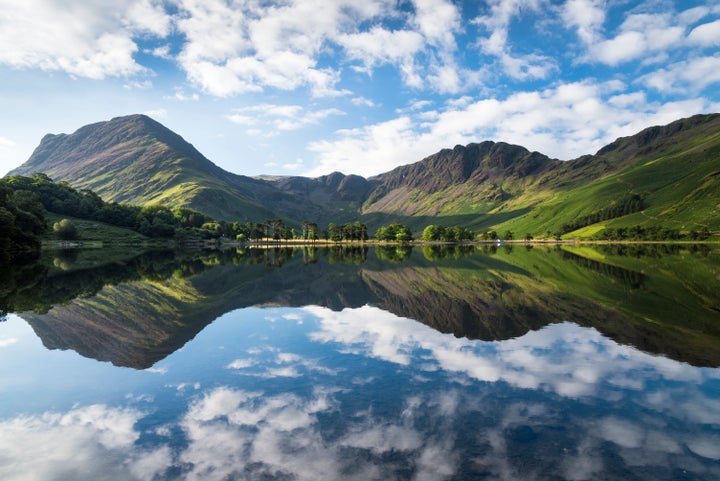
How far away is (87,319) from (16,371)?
34.8 feet

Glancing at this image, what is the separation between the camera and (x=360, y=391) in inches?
650

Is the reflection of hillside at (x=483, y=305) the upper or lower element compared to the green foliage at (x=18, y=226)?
lower

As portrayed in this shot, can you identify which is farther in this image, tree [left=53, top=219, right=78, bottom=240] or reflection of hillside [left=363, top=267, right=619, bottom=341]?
tree [left=53, top=219, right=78, bottom=240]

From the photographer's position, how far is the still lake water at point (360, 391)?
36.8 feet

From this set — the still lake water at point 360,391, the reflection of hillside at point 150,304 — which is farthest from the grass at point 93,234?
the still lake water at point 360,391

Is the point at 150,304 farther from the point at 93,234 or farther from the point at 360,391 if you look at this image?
the point at 93,234

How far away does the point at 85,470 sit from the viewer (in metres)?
11.0

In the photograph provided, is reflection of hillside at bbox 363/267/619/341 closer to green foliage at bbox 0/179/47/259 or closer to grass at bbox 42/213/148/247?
green foliage at bbox 0/179/47/259

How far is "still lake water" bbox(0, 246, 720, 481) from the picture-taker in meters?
11.2

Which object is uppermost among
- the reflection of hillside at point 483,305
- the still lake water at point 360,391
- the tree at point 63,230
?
the tree at point 63,230

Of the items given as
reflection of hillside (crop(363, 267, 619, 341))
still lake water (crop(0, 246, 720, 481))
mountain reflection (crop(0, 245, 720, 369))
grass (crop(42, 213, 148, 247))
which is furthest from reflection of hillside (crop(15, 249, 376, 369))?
grass (crop(42, 213, 148, 247))

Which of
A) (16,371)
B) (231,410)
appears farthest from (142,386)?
(16,371)

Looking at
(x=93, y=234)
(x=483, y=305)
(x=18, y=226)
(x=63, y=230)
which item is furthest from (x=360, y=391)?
(x=93, y=234)

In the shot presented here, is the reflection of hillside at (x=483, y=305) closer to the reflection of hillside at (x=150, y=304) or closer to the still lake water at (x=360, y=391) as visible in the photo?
the still lake water at (x=360, y=391)
